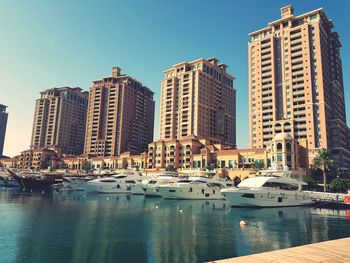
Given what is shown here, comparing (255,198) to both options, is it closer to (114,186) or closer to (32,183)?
(114,186)

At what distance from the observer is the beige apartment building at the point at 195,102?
163 meters

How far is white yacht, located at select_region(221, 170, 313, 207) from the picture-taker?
51.9 meters

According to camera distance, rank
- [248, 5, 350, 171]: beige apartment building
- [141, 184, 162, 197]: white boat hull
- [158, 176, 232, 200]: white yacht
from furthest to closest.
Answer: [248, 5, 350, 171]: beige apartment building
[141, 184, 162, 197]: white boat hull
[158, 176, 232, 200]: white yacht

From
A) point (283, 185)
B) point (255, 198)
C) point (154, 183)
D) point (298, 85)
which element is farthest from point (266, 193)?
point (298, 85)

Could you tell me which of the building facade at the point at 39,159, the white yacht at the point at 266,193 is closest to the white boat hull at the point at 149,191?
the white yacht at the point at 266,193

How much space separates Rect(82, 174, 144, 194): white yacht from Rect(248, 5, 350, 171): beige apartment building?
70.8m

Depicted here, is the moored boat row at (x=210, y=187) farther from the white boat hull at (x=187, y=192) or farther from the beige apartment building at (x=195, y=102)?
the beige apartment building at (x=195, y=102)

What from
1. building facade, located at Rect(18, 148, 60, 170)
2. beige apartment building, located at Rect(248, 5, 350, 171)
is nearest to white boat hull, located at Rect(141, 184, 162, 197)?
beige apartment building, located at Rect(248, 5, 350, 171)

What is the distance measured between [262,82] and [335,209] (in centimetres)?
9590

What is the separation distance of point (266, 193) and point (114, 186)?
47.5 meters

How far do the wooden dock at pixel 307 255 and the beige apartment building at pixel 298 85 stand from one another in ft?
352

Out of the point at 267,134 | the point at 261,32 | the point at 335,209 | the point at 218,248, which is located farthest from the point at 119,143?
the point at 218,248

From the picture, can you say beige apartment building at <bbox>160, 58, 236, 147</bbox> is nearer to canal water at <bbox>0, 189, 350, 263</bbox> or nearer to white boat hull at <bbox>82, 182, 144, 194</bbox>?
white boat hull at <bbox>82, 182, 144, 194</bbox>

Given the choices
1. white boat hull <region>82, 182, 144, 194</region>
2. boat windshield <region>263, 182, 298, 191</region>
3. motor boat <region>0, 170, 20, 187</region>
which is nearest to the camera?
boat windshield <region>263, 182, 298, 191</region>
